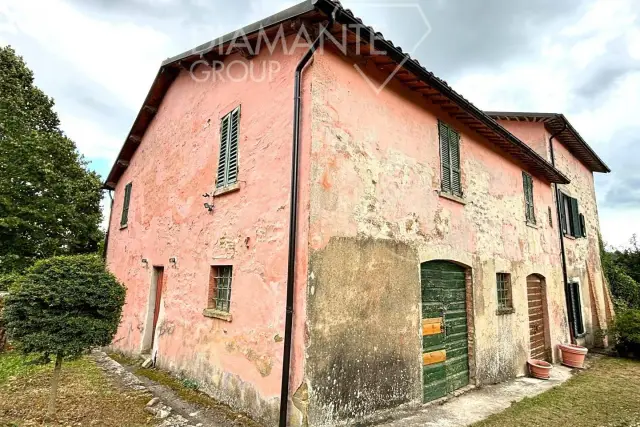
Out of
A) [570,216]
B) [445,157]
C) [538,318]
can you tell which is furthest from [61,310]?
[570,216]

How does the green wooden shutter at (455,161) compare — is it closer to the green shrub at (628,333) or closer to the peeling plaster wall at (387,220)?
the peeling plaster wall at (387,220)

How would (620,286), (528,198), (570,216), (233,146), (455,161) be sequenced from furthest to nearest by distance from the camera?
(620,286) → (570,216) → (528,198) → (455,161) → (233,146)

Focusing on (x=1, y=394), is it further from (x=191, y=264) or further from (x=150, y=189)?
(x=150, y=189)

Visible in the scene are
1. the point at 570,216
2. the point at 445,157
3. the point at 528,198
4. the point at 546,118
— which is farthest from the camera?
the point at 570,216

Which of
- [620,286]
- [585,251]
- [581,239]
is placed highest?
[581,239]

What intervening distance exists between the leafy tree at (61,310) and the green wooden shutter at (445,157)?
606 cm

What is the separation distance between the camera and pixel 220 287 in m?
6.16

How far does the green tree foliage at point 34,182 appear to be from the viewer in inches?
606

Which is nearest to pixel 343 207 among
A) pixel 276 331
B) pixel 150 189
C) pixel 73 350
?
pixel 276 331

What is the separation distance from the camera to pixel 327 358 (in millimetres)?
4219

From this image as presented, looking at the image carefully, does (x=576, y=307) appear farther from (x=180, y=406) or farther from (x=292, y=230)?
(x=180, y=406)

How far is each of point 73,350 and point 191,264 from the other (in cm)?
256

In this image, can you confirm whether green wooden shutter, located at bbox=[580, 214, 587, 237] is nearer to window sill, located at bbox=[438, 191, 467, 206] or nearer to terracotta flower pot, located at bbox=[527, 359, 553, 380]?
terracotta flower pot, located at bbox=[527, 359, 553, 380]

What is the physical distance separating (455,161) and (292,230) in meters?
4.41
